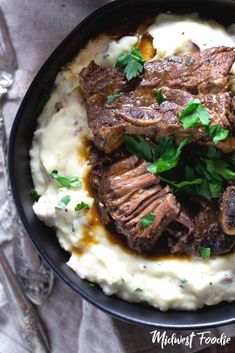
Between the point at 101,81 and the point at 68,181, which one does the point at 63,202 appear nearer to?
the point at 68,181

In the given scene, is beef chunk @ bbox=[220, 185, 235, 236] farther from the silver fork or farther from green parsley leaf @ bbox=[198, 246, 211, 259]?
the silver fork

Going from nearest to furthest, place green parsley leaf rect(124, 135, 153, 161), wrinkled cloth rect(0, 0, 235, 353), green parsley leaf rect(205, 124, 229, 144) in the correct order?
green parsley leaf rect(205, 124, 229, 144) < green parsley leaf rect(124, 135, 153, 161) < wrinkled cloth rect(0, 0, 235, 353)

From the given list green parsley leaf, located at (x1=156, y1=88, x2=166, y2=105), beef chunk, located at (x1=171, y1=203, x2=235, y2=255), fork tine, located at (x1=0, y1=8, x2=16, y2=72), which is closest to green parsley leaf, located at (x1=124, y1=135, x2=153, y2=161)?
green parsley leaf, located at (x1=156, y1=88, x2=166, y2=105)

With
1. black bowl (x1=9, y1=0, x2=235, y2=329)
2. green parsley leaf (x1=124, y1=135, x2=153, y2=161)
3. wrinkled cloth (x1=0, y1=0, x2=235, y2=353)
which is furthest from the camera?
wrinkled cloth (x1=0, y1=0, x2=235, y2=353)

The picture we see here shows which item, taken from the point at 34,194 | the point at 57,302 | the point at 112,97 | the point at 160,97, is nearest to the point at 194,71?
the point at 160,97

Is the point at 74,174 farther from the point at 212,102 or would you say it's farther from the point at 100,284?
the point at 212,102

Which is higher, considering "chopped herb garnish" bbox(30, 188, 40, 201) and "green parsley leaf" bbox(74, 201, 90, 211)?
"green parsley leaf" bbox(74, 201, 90, 211)
